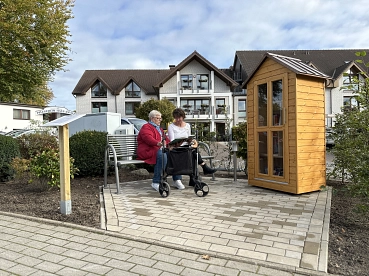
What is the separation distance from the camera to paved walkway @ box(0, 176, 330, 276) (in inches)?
103

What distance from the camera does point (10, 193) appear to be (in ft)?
18.2

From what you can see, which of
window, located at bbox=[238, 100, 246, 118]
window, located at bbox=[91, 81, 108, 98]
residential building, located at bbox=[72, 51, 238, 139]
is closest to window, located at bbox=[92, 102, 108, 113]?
residential building, located at bbox=[72, 51, 238, 139]

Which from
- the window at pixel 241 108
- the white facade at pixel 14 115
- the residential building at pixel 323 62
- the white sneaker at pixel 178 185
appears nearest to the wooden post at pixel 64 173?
the white sneaker at pixel 178 185

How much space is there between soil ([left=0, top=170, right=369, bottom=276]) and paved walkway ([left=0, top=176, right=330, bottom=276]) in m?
0.13

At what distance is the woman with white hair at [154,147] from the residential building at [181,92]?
88.7 feet

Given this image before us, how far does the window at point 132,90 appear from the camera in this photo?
38219mm

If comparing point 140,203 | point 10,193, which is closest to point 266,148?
point 140,203

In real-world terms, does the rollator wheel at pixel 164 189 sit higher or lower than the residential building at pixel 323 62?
lower

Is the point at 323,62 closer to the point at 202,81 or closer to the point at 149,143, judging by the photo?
the point at 202,81

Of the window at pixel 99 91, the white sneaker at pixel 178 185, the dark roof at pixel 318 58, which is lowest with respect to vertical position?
the white sneaker at pixel 178 185

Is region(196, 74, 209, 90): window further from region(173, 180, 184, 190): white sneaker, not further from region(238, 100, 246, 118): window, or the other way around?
region(173, 180, 184, 190): white sneaker

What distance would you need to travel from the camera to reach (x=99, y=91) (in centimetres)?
3841

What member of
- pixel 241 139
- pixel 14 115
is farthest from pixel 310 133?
pixel 14 115

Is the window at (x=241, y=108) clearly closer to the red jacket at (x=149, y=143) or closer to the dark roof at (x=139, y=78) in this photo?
the dark roof at (x=139, y=78)
